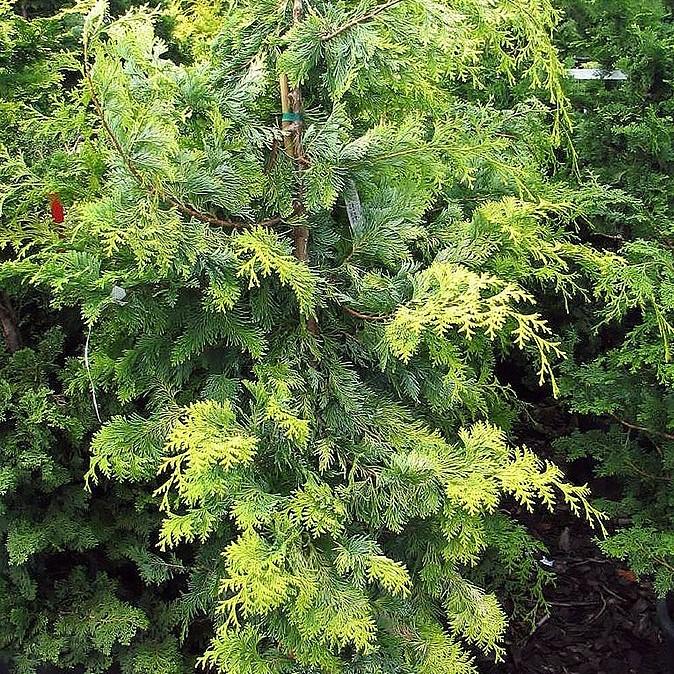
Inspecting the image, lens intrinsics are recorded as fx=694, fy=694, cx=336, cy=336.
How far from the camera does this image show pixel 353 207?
2.00 metres

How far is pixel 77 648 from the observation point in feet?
8.30

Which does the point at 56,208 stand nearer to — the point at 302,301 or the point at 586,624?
the point at 302,301

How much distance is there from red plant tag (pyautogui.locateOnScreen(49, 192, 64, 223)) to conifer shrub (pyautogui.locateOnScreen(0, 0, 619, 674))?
0.04 metres

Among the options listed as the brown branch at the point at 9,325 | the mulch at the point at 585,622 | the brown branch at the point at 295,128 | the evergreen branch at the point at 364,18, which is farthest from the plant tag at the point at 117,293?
the mulch at the point at 585,622

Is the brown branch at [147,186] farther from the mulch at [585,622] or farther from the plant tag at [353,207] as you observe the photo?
the mulch at [585,622]

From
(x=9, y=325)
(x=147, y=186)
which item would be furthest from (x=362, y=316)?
(x=9, y=325)

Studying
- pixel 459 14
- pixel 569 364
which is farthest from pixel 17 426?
pixel 569 364

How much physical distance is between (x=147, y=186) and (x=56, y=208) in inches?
27.1

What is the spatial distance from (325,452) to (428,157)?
86cm

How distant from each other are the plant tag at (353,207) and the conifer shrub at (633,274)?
1078 millimetres

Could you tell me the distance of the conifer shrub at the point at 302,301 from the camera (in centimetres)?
174

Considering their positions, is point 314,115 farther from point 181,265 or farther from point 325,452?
point 325,452

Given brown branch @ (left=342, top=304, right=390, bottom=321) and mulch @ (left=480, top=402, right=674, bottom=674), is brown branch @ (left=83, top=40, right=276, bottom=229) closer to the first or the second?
brown branch @ (left=342, top=304, right=390, bottom=321)

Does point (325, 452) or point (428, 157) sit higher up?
point (428, 157)
